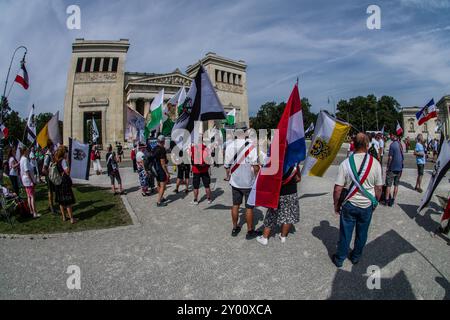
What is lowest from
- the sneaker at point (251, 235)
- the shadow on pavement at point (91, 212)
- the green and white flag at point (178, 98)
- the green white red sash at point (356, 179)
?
the shadow on pavement at point (91, 212)

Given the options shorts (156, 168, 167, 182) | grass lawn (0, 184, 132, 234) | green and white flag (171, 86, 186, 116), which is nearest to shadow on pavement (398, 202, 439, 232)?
shorts (156, 168, 167, 182)

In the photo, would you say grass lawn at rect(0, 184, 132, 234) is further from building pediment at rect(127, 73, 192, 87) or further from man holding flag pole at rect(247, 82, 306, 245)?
building pediment at rect(127, 73, 192, 87)

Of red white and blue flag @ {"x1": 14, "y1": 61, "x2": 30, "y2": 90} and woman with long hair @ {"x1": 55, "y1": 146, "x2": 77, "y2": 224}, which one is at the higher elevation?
red white and blue flag @ {"x1": 14, "y1": 61, "x2": 30, "y2": 90}

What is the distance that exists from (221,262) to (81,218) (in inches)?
191

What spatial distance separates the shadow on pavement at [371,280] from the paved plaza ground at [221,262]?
0.01m

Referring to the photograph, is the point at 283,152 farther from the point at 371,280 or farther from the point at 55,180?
the point at 55,180

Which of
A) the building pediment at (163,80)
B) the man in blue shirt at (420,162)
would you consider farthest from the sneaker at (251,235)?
the building pediment at (163,80)

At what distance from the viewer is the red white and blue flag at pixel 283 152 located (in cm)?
490

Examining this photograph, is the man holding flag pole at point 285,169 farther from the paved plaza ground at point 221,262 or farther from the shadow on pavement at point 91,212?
the shadow on pavement at point 91,212

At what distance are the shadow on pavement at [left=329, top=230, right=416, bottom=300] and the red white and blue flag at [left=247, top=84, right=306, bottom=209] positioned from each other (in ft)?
5.23

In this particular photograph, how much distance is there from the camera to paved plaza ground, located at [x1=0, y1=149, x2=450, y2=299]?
12.2 feet
